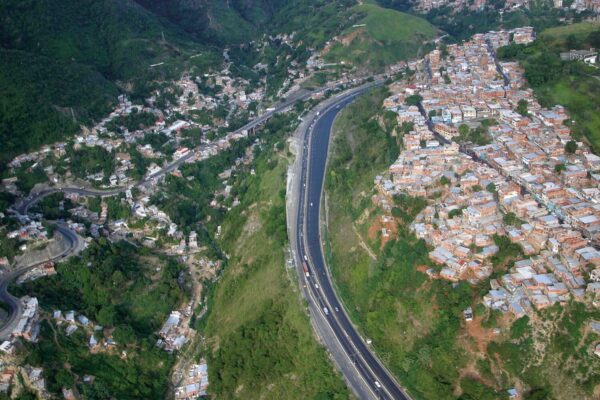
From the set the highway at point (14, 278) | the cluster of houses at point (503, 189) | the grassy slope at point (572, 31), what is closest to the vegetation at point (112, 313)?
the highway at point (14, 278)

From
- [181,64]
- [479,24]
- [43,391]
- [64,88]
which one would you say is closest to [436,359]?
[43,391]

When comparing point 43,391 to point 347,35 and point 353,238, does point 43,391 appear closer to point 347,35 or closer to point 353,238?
point 353,238

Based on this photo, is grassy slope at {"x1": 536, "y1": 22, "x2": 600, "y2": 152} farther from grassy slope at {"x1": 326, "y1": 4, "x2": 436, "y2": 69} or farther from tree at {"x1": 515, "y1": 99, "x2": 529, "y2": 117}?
grassy slope at {"x1": 326, "y1": 4, "x2": 436, "y2": 69}

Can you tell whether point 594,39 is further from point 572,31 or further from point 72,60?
point 72,60

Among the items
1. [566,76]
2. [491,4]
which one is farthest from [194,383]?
[491,4]

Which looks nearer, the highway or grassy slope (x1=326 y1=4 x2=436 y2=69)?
the highway

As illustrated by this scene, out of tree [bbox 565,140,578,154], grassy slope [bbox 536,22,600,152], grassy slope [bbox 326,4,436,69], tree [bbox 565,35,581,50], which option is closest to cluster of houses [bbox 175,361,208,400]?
tree [bbox 565,140,578,154]

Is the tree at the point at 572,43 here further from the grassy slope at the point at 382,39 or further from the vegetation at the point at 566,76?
the grassy slope at the point at 382,39

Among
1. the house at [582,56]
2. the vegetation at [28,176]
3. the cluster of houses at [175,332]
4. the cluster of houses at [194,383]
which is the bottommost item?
the cluster of houses at [194,383]
